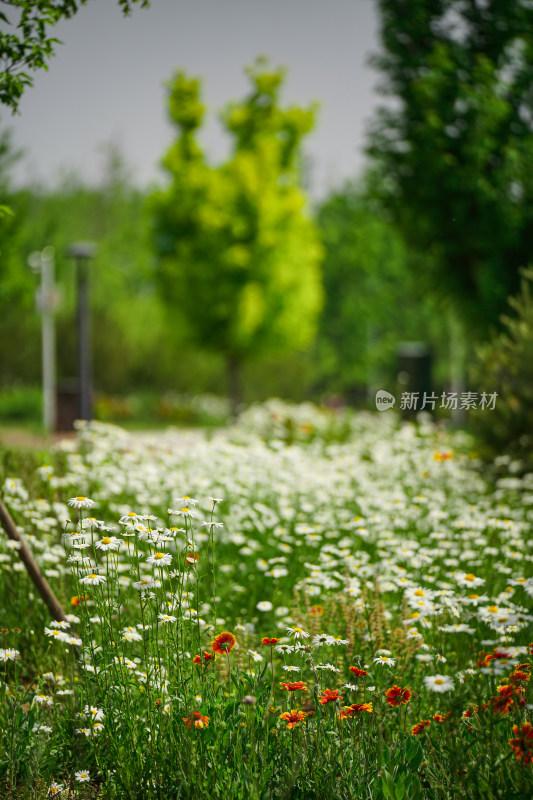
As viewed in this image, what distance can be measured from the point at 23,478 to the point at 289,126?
14.0 meters

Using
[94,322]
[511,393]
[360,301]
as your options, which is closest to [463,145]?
[511,393]

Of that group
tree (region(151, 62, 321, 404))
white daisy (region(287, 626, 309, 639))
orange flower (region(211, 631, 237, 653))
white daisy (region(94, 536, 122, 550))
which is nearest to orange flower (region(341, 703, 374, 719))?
white daisy (region(287, 626, 309, 639))

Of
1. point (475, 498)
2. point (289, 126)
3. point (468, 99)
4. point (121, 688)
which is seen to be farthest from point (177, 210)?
point (121, 688)

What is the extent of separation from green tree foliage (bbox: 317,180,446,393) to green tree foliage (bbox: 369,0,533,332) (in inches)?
650

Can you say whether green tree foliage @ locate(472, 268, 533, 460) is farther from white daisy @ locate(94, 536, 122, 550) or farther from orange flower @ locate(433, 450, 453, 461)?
white daisy @ locate(94, 536, 122, 550)

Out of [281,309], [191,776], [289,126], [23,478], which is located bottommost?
[191,776]

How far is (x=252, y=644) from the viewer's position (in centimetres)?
387

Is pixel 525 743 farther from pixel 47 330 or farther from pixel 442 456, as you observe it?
pixel 47 330

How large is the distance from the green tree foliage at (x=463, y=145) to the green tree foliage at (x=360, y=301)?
54.2 feet

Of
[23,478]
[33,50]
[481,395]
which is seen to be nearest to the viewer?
[33,50]

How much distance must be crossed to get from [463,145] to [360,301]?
63.7 ft

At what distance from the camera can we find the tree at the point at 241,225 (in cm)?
1678

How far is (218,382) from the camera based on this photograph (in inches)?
974

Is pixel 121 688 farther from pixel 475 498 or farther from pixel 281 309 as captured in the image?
pixel 281 309
